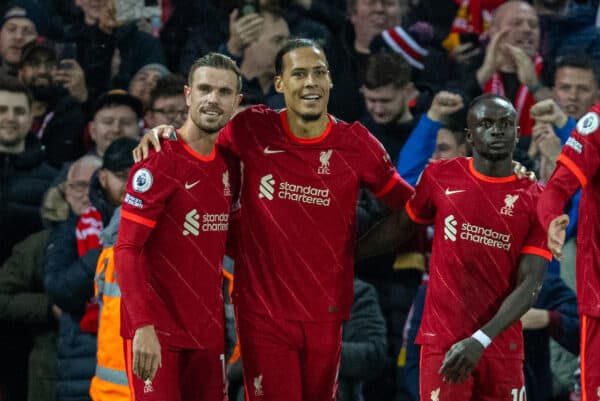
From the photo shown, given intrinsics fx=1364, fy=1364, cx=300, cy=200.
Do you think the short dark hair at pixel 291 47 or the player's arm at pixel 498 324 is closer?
the player's arm at pixel 498 324

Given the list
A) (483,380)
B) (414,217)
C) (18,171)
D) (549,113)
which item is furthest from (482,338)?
(18,171)

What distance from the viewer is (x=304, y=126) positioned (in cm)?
654

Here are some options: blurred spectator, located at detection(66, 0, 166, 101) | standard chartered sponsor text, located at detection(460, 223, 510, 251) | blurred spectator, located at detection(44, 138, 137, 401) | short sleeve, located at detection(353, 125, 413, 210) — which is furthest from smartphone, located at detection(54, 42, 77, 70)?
standard chartered sponsor text, located at detection(460, 223, 510, 251)

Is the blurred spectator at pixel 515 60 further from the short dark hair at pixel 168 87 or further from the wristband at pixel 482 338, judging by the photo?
the wristband at pixel 482 338

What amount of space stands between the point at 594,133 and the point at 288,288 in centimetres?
159

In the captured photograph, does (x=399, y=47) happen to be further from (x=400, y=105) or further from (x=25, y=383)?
(x=25, y=383)

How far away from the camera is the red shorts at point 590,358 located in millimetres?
6090

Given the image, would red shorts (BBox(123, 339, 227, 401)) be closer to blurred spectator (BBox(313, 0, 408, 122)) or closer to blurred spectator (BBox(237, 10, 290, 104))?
blurred spectator (BBox(237, 10, 290, 104))

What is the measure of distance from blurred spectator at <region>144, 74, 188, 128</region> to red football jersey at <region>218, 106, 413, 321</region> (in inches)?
113

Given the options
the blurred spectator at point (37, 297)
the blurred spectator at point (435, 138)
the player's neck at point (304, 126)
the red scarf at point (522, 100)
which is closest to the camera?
the player's neck at point (304, 126)

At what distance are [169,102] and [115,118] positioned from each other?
46cm

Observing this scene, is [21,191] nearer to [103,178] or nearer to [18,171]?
[18,171]

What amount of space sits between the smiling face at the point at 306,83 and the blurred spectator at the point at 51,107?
409cm

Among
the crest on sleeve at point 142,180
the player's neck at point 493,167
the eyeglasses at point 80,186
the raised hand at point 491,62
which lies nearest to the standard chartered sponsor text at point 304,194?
the crest on sleeve at point 142,180
